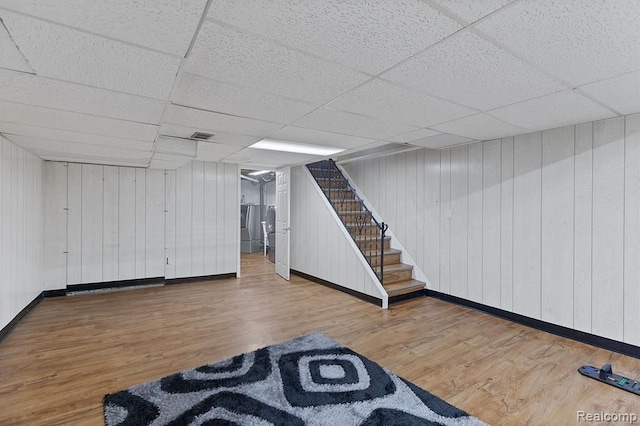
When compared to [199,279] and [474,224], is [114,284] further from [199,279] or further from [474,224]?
[474,224]

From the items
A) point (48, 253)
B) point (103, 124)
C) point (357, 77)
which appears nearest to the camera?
point (357, 77)

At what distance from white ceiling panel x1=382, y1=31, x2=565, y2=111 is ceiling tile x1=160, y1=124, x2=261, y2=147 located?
6.90 feet

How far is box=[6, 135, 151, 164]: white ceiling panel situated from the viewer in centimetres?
344

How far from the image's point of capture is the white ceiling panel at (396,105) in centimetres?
221

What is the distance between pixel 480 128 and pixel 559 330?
7.79 ft

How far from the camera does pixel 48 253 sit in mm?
4789

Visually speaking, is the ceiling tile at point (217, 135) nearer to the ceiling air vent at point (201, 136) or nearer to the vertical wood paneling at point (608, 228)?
the ceiling air vent at point (201, 136)

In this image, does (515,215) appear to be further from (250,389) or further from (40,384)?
(40,384)

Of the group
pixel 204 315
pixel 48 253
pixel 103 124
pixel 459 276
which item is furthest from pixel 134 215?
pixel 459 276

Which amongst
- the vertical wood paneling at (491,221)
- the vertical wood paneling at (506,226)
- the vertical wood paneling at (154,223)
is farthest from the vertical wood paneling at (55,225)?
the vertical wood paneling at (506,226)

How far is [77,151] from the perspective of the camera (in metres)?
3.97

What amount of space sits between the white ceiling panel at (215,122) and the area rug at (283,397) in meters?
2.19

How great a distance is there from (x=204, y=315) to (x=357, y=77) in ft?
11.3

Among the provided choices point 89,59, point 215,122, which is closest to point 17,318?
point 215,122
